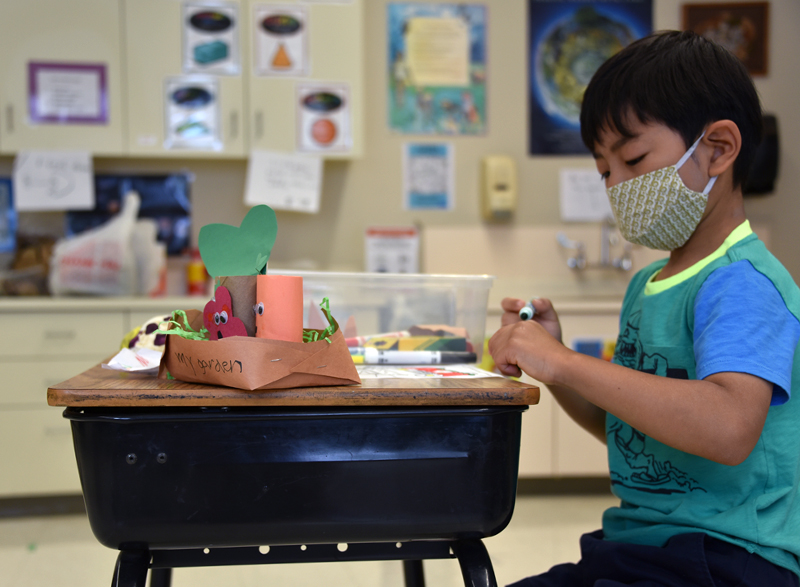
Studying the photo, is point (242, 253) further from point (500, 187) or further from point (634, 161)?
point (500, 187)

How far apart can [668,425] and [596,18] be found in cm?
283

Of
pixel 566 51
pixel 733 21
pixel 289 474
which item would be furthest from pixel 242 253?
pixel 733 21

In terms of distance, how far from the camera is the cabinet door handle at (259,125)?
271 centimetres

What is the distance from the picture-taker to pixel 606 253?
2.95 m

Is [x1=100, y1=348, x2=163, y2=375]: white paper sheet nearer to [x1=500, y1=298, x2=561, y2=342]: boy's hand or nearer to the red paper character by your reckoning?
the red paper character

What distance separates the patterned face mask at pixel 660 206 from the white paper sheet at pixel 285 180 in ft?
6.52

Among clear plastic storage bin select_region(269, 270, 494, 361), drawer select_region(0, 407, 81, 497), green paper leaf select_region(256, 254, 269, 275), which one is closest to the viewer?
green paper leaf select_region(256, 254, 269, 275)

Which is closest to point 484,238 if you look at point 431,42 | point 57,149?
point 431,42

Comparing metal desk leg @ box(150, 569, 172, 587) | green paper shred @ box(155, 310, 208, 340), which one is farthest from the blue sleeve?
metal desk leg @ box(150, 569, 172, 587)

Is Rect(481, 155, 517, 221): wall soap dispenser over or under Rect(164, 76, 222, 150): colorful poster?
under

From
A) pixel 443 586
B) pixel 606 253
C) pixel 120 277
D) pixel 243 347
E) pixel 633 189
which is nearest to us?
pixel 243 347

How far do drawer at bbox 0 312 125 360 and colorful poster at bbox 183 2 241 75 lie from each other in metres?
1.03

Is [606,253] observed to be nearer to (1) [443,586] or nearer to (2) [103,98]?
(1) [443,586]

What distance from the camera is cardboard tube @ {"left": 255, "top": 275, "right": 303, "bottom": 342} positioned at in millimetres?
758
